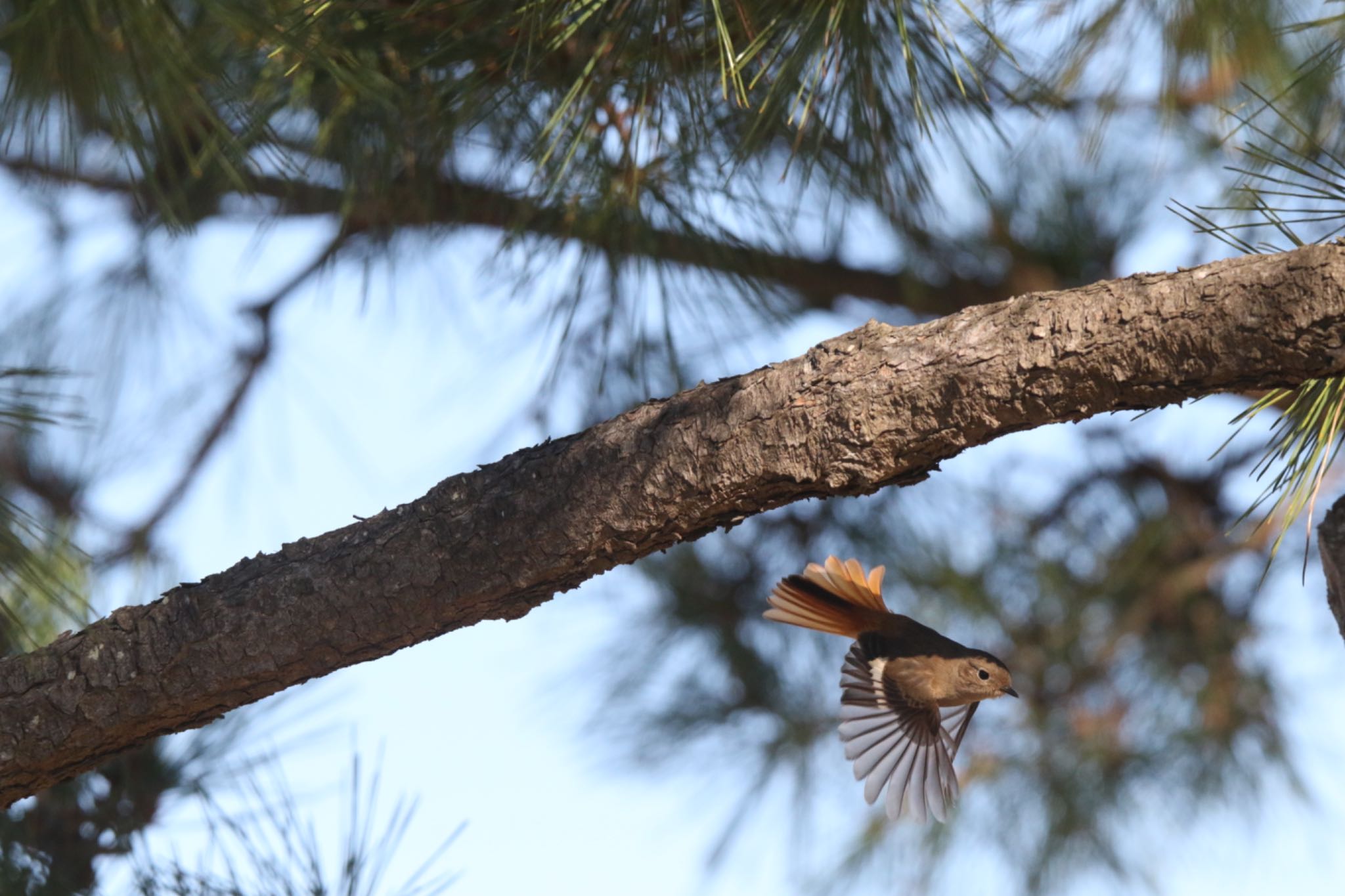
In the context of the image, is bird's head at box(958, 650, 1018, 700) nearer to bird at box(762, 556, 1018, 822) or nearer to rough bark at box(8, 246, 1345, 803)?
bird at box(762, 556, 1018, 822)

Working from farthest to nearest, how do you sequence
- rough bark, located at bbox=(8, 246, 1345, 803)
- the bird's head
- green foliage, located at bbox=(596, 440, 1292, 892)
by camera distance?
1. green foliage, located at bbox=(596, 440, 1292, 892)
2. the bird's head
3. rough bark, located at bbox=(8, 246, 1345, 803)

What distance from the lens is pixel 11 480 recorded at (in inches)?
55.8

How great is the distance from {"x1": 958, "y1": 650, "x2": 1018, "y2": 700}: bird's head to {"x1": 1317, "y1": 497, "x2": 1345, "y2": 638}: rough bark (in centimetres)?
19

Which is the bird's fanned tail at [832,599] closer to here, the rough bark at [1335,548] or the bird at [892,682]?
the bird at [892,682]

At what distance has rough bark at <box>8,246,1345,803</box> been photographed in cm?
53

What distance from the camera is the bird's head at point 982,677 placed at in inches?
26.4

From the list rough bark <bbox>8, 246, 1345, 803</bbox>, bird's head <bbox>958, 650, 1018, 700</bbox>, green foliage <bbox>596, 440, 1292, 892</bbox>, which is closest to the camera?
rough bark <bbox>8, 246, 1345, 803</bbox>

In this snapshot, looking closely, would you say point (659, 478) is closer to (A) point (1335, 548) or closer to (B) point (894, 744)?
(B) point (894, 744)

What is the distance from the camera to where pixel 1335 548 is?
0.69m

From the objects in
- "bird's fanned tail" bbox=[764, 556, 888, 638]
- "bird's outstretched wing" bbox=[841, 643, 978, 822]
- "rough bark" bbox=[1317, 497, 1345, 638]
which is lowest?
"bird's outstretched wing" bbox=[841, 643, 978, 822]

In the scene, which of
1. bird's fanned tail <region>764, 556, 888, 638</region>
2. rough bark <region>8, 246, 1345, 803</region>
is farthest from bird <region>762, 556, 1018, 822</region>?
rough bark <region>8, 246, 1345, 803</region>

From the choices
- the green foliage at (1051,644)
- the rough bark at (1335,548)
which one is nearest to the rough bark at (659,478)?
the rough bark at (1335,548)

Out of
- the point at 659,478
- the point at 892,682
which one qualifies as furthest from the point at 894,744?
the point at 659,478

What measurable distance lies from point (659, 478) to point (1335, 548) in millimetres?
380
